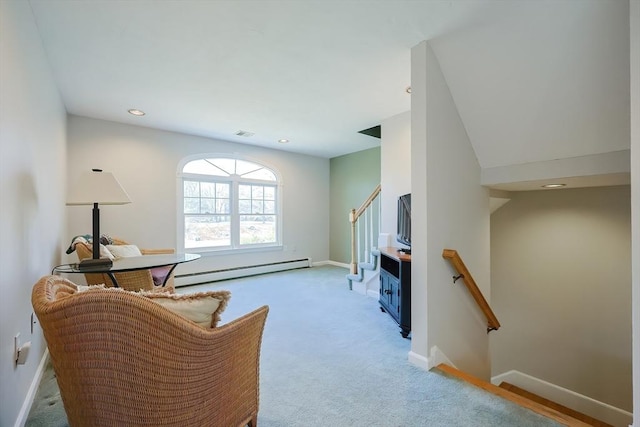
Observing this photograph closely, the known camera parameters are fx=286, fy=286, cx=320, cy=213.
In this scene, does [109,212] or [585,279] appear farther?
[109,212]

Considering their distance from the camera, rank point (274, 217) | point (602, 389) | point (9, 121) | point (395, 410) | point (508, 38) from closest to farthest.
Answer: point (9, 121) < point (395, 410) < point (508, 38) < point (602, 389) < point (274, 217)

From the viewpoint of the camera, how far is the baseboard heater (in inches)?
177

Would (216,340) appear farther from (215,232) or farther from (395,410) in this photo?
(215,232)

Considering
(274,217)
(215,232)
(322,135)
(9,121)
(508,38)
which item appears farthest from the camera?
(274,217)

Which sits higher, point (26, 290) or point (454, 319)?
point (26, 290)

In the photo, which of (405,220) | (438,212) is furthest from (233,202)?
(438,212)

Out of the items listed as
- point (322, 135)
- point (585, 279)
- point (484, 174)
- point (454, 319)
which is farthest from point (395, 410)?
point (322, 135)

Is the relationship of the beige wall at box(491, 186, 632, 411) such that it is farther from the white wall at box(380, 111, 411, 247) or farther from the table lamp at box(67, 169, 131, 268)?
the table lamp at box(67, 169, 131, 268)

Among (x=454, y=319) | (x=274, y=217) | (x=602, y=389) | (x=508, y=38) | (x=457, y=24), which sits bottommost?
(x=602, y=389)

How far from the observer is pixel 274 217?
569cm

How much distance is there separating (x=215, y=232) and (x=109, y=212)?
5.02ft

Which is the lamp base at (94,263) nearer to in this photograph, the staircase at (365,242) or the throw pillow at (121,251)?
the throw pillow at (121,251)

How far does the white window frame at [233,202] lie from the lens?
179 inches

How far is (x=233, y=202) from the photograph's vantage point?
513 centimetres
